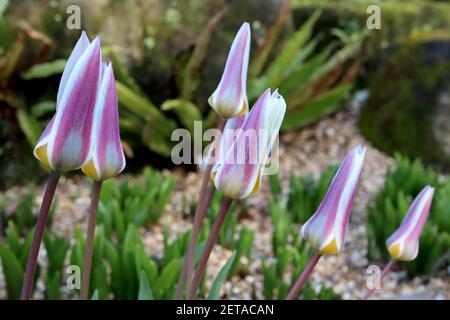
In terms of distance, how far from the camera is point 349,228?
2.43m

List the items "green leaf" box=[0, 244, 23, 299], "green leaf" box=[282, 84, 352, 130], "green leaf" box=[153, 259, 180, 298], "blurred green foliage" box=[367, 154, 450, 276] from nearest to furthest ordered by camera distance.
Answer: "green leaf" box=[153, 259, 180, 298] → "green leaf" box=[0, 244, 23, 299] → "blurred green foliage" box=[367, 154, 450, 276] → "green leaf" box=[282, 84, 352, 130]

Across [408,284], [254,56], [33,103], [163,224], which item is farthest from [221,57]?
[408,284]

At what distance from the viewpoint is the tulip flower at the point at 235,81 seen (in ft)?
3.24

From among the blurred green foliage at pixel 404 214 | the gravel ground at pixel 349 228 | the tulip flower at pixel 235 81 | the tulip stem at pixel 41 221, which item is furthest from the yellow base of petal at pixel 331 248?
the blurred green foliage at pixel 404 214

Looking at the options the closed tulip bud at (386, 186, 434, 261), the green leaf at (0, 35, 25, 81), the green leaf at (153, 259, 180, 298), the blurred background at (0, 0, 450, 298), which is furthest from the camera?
the blurred background at (0, 0, 450, 298)

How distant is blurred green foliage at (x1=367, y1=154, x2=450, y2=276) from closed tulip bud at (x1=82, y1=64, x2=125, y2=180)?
1.25 meters

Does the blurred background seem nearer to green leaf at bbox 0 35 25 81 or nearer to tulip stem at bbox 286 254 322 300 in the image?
green leaf at bbox 0 35 25 81

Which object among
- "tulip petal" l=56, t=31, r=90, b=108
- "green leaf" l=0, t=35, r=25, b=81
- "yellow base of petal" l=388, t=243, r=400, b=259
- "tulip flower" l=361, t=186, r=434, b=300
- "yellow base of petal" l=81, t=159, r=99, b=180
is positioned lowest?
"yellow base of petal" l=388, t=243, r=400, b=259

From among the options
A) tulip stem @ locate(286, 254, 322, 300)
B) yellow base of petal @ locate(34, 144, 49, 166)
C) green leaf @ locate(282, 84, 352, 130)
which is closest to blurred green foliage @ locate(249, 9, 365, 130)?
green leaf @ locate(282, 84, 352, 130)

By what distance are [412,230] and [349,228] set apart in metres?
1.38

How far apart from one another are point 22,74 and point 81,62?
2.40m

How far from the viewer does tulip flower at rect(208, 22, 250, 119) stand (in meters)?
0.99

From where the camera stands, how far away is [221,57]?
134 inches

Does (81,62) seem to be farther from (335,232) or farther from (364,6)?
(364,6)
